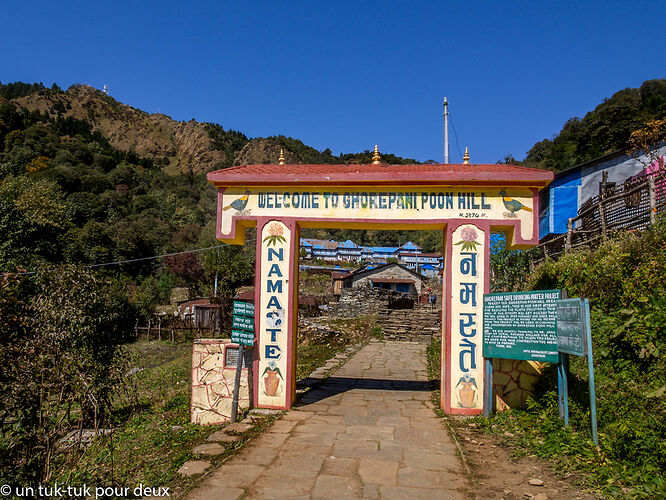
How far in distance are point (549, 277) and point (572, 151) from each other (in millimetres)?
35004

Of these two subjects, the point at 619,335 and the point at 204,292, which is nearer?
the point at 619,335

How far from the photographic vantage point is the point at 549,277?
8.85m

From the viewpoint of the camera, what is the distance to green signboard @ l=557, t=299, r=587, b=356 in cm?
466

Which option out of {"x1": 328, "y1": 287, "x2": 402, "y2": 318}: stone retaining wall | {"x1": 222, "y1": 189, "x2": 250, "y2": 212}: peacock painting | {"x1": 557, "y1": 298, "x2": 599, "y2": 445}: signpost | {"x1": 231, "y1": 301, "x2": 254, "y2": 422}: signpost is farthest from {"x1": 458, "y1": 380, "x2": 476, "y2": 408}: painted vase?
{"x1": 328, "y1": 287, "x2": 402, "y2": 318}: stone retaining wall

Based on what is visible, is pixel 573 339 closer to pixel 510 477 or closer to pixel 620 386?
pixel 620 386

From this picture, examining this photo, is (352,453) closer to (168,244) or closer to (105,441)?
(105,441)

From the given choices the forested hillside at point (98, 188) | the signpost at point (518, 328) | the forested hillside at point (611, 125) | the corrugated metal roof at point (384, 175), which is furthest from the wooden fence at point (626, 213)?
the forested hillside at point (611, 125)

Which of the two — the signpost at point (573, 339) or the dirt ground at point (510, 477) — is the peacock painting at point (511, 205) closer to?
the signpost at point (573, 339)

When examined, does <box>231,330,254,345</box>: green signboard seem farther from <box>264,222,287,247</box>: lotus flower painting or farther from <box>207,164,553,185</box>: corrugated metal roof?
<box>207,164,553,185</box>: corrugated metal roof

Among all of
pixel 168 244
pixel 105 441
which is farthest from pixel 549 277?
pixel 168 244

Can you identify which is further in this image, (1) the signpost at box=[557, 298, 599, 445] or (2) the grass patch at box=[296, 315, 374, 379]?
(2) the grass patch at box=[296, 315, 374, 379]

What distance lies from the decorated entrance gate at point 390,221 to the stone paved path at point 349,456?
0.84 m

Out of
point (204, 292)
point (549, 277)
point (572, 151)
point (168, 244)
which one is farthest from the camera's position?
point (168, 244)

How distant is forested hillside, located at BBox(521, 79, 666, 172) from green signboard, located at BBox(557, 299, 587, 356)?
2791 centimetres
